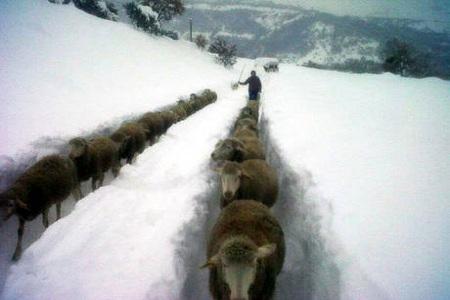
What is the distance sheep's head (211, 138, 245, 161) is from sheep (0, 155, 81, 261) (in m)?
2.82

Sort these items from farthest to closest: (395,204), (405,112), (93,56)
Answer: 1. (93,56)
2. (405,112)
3. (395,204)

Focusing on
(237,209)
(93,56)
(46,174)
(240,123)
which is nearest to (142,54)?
(93,56)

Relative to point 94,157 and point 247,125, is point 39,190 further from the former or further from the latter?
point 247,125

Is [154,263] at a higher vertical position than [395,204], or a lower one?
lower

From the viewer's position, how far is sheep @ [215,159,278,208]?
19.0 feet

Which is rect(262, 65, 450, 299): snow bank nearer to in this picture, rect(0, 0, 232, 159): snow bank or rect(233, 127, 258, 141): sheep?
rect(233, 127, 258, 141): sheep

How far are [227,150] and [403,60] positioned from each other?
49199 millimetres

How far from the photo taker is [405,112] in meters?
14.6

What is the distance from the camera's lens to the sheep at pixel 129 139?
29.7ft

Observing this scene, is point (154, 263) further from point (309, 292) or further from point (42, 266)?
point (309, 292)

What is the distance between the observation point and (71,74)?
15.8 metres

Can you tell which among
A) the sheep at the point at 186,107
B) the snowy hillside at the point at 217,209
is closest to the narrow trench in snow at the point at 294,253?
the snowy hillside at the point at 217,209

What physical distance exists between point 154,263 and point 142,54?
93.5ft

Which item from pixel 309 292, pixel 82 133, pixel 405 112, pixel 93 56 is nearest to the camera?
pixel 309 292
